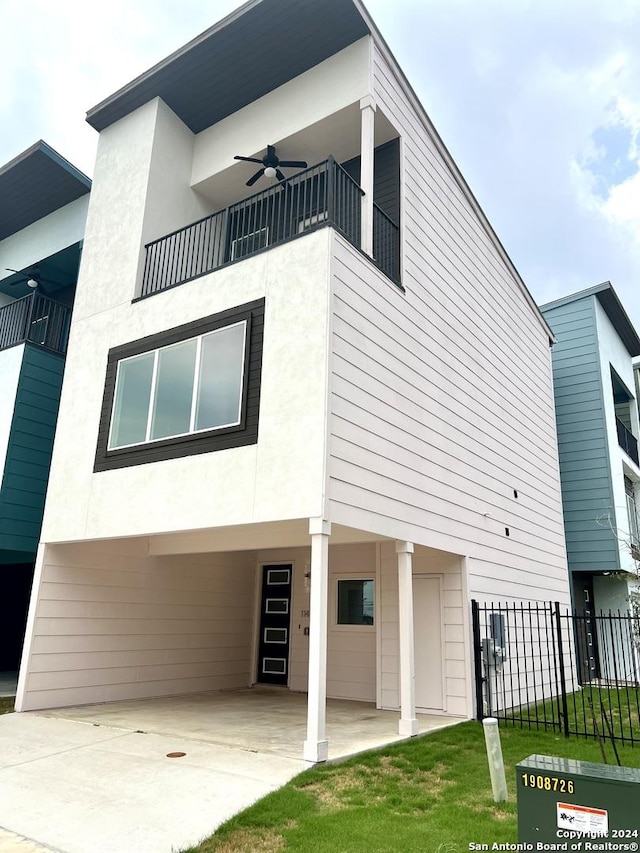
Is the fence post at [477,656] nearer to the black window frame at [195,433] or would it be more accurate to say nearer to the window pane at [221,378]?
the black window frame at [195,433]

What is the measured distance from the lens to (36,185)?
44.9 feet

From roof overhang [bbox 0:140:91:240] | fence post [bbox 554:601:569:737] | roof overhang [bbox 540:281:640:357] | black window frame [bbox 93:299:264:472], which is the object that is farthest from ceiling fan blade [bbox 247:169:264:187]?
roof overhang [bbox 540:281:640:357]

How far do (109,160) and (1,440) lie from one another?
17.9 feet

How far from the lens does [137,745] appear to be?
7.02m

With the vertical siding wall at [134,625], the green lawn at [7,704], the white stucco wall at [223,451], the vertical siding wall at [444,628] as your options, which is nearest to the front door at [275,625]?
the vertical siding wall at [134,625]

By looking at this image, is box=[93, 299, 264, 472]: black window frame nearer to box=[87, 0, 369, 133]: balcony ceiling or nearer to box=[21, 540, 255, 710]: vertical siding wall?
box=[21, 540, 255, 710]: vertical siding wall

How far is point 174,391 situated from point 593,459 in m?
12.1

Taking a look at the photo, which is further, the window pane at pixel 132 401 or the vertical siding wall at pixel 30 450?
the vertical siding wall at pixel 30 450

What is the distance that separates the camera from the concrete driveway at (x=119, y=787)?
4520 mm

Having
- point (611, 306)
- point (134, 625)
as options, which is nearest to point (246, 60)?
point (134, 625)

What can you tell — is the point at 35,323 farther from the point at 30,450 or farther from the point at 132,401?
the point at 132,401

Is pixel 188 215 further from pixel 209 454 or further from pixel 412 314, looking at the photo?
pixel 209 454

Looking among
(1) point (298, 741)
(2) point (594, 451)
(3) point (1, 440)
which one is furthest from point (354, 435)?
(2) point (594, 451)

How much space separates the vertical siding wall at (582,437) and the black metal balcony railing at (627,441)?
2012 millimetres
